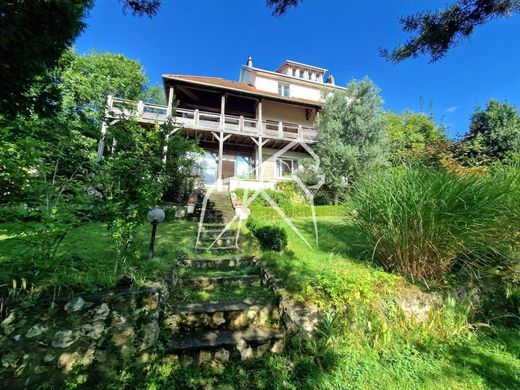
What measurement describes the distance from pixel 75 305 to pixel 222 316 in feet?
4.91

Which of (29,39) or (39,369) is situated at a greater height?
(29,39)

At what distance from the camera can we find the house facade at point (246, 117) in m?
14.0

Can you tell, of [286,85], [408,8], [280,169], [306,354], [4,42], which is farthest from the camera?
[286,85]

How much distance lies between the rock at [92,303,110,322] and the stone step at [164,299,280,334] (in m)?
0.60

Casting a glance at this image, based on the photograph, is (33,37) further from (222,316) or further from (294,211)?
(294,211)

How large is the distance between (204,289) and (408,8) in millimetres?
4799

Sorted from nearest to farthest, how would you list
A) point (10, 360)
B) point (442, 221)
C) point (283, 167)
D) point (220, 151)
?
1. point (10, 360)
2. point (442, 221)
3. point (220, 151)
4. point (283, 167)

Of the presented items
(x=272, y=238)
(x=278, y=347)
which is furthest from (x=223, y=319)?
(x=272, y=238)

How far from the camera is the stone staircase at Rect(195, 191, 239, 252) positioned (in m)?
5.74

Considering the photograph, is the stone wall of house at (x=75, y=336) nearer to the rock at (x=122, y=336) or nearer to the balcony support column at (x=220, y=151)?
the rock at (x=122, y=336)

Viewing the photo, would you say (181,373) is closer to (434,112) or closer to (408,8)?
(408,8)

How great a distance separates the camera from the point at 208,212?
9398 millimetres

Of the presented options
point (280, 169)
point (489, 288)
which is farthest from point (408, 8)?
point (280, 169)

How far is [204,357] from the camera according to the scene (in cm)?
232
